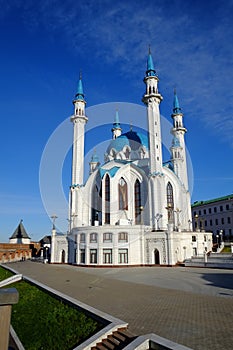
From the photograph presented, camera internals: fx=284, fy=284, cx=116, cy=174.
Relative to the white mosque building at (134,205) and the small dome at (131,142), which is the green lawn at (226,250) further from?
the small dome at (131,142)

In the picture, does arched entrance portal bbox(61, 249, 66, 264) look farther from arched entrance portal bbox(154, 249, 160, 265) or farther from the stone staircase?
the stone staircase

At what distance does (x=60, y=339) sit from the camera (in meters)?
9.61

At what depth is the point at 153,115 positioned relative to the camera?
49.5m

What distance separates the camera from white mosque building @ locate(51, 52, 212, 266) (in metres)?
39.8

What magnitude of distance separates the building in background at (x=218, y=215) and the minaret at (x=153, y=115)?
24364mm

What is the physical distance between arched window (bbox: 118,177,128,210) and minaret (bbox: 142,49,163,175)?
644cm

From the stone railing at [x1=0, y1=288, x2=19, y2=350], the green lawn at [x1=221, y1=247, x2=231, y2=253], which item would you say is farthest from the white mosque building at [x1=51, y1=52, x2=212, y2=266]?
the stone railing at [x1=0, y1=288, x2=19, y2=350]

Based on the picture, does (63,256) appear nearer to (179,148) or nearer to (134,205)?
(134,205)

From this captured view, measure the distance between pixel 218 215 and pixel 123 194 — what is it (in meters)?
32.2

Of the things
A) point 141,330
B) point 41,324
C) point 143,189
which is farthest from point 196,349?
point 143,189

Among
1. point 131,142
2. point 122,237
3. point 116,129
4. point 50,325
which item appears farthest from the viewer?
point 116,129

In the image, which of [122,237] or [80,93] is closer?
[122,237]

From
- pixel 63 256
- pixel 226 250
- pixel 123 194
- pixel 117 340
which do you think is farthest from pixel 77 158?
pixel 117 340

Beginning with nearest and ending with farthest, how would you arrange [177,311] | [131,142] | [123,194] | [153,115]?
[177,311] → [153,115] → [123,194] → [131,142]
